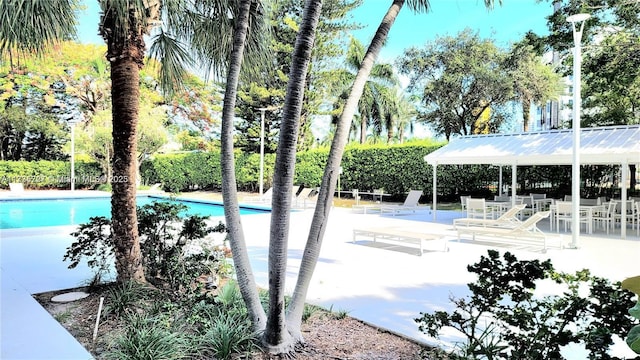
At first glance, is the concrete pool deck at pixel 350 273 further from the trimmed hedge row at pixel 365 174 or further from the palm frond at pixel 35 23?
the trimmed hedge row at pixel 365 174

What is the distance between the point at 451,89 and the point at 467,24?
4127 mm

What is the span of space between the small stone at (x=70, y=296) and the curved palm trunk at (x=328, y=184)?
306 cm

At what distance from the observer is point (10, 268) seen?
707 centimetres

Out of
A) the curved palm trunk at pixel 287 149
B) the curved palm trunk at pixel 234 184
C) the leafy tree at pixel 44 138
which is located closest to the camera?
the curved palm trunk at pixel 287 149

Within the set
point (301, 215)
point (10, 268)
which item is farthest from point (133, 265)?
point (301, 215)

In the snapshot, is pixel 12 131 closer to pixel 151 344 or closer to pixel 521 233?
pixel 521 233

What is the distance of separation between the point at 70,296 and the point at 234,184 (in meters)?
3.14

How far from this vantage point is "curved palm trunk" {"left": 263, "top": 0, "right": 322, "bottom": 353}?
3.34m

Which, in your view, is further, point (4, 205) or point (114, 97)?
point (4, 205)

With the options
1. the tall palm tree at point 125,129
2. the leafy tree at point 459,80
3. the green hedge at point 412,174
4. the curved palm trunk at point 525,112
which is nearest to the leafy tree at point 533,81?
the curved palm trunk at point 525,112

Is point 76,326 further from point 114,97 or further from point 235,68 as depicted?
point 235,68

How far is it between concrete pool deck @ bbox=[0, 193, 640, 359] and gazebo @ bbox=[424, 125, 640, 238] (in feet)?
7.01

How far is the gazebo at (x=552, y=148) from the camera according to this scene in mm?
11578

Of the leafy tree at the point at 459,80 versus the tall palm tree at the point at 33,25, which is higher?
the leafy tree at the point at 459,80
